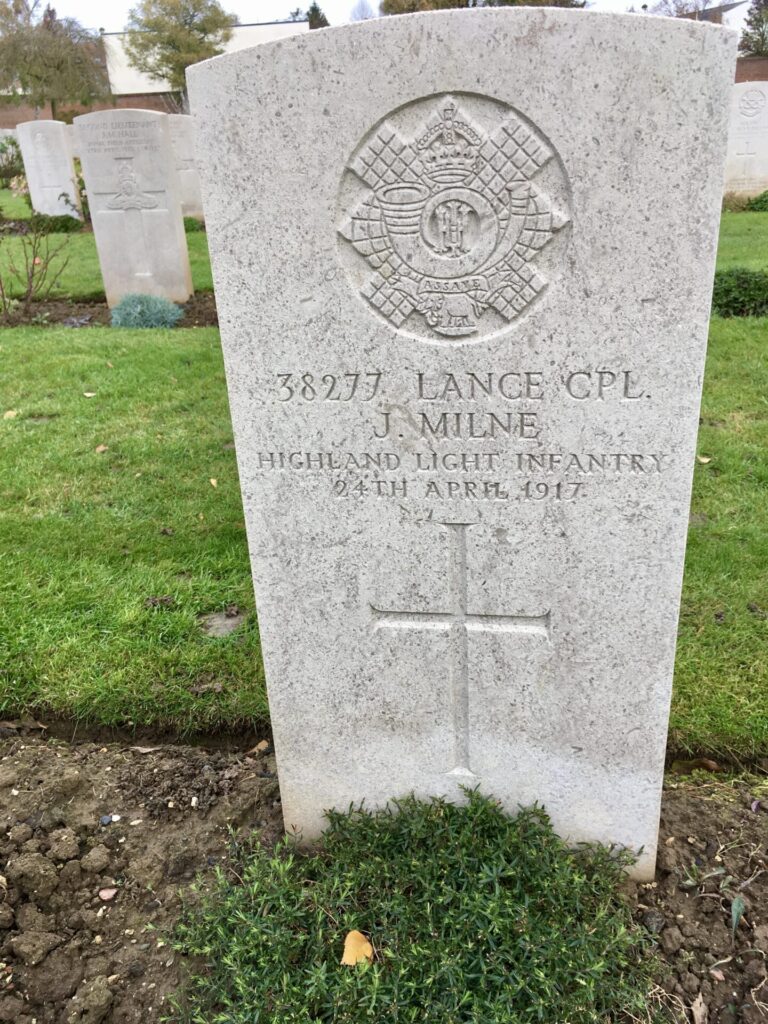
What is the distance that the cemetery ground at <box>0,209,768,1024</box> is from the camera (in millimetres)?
2102

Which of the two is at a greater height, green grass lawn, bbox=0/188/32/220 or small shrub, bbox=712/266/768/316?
green grass lawn, bbox=0/188/32/220

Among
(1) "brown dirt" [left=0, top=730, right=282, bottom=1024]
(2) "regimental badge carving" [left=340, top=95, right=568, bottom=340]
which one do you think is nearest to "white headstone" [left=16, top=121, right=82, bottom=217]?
(1) "brown dirt" [left=0, top=730, right=282, bottom=1024]

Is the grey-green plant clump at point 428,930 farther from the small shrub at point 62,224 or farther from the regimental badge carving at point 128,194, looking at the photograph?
the small shrub at point 62,224

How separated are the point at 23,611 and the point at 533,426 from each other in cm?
262

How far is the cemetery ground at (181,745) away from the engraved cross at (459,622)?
0.48m

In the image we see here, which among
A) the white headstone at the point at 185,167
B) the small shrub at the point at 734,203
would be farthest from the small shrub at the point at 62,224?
the small shrub at the point at 734,203

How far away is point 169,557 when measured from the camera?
3990 millimetres

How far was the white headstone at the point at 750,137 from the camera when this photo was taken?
14773 millimetres

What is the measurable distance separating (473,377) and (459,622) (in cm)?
69

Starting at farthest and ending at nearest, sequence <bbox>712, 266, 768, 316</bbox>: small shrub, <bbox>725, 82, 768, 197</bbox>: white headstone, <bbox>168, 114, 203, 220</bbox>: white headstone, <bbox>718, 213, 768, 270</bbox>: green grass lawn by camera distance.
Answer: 1. <bbox>168, 114, 203, 220</bbox>: white headstone
2. <bbox>725, 82, 768, 197</bbox>: white headstone
3. <bbox>718, 213, 768, 270</bbox>: green grass lawn
4. <bbox>712, 266, 768, 316</bbox>: small shrub

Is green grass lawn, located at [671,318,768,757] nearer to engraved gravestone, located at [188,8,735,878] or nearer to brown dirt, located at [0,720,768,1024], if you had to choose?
brown dirt, located at [0,720,768,1024]

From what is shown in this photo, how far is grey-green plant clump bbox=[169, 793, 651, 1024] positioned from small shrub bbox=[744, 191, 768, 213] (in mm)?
14727

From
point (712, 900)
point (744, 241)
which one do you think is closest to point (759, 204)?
point (744, 241)

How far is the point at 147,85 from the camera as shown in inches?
2007
